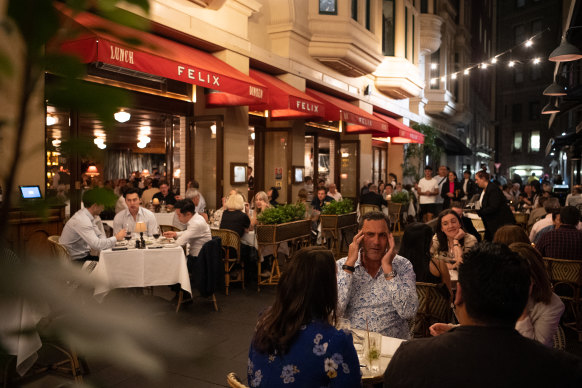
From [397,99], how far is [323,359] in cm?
1888

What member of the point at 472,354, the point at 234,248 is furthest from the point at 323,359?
the point at 234,248

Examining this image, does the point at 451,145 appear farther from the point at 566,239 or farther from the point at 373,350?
the point at 373,350

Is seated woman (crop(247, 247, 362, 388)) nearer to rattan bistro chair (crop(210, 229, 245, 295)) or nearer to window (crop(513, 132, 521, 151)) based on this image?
rattan bistro chair (crop(210, 229, 245, 295))

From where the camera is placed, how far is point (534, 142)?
48.2 m

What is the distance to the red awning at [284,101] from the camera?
10.5m

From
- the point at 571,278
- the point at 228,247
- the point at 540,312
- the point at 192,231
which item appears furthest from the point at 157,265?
the point at 571,278

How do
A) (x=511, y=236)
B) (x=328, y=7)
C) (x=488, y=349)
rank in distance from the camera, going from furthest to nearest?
1. (x=328, y=7)
2. (x=511, y=236)
3. (x=488, y=349)

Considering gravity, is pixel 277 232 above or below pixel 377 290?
below

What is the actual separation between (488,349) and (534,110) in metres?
53.3

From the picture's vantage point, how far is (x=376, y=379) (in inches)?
99.1

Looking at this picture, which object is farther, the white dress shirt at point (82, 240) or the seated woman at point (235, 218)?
the seated woman at point (235, 218)

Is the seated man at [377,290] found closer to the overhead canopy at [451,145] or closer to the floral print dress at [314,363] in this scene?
the floral print dress at [314,363]

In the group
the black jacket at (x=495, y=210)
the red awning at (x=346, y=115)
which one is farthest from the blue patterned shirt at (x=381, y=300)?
the red awning at (x=346, y=115)

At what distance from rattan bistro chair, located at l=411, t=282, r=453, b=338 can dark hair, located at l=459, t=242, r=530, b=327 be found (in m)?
2.19
